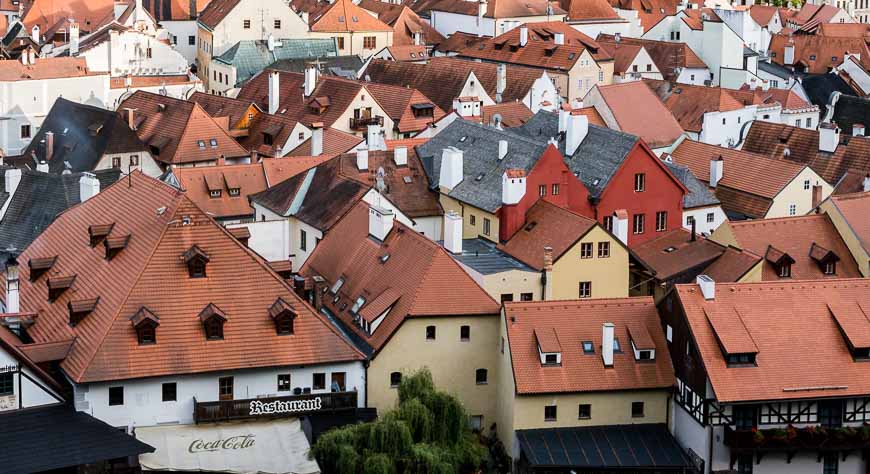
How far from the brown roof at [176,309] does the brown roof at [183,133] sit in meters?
39.6

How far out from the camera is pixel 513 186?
273ft

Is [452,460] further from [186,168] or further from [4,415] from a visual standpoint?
[186,168]

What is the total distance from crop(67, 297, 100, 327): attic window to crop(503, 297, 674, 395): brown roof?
15924mm

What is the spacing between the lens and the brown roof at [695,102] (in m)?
122

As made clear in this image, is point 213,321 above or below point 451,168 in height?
below

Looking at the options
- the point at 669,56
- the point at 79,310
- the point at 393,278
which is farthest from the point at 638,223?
the point at 669,56

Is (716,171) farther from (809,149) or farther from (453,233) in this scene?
(453,233)

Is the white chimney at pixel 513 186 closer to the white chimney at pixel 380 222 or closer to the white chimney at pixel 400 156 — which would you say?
the white chimney at pixel 380 222

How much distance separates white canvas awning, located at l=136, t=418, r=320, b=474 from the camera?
64.9 m

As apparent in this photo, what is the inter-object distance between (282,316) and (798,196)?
3941cm

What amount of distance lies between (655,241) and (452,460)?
2579 centimetres

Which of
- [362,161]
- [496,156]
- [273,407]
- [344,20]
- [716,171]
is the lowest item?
[273,407]

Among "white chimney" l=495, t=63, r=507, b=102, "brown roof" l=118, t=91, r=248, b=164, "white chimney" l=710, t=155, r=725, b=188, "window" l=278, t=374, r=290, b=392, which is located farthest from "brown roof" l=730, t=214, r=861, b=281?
"white chimney" l=495, t=63, r=507, b=102

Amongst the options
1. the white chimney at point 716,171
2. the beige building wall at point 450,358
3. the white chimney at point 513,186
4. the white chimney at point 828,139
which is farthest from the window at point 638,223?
the white chimney at point 828,139
